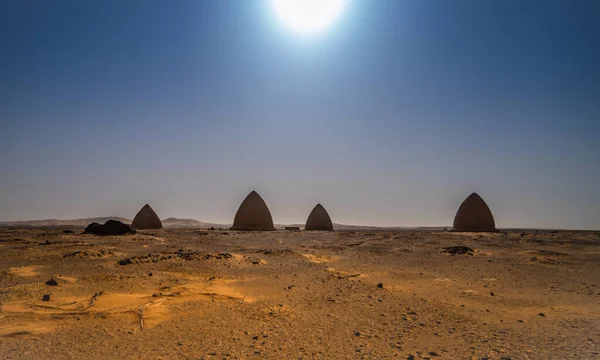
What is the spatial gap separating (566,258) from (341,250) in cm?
657

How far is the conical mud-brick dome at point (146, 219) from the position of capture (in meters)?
30.2

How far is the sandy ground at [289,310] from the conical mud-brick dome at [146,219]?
22122mm

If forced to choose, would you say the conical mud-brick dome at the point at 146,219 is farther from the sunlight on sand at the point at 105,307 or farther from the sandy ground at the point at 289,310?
the sunlight on sand at the point at 105,307

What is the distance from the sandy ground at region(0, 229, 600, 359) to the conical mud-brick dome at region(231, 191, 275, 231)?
64.7ft

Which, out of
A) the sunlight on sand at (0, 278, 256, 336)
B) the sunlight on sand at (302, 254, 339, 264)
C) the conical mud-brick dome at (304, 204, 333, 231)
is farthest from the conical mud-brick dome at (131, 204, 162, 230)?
the sunlight on sand at (0, 278, 256, 336)

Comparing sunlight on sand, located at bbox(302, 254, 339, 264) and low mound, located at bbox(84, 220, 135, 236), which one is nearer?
sunlight on sand, located at bbox(302, 254, 339, 264)

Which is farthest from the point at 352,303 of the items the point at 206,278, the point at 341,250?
the point at 341,250

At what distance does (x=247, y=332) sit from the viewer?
3969 mm

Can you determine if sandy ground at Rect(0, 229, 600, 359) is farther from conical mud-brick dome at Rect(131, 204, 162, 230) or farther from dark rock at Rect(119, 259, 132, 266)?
conical mud-brick dome at Rect(131, 204, 162, 230)

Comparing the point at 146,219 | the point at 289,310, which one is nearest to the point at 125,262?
the point at 289,310

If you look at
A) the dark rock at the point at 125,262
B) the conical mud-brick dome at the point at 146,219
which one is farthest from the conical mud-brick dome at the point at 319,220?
the dark rock at the point at 125,262

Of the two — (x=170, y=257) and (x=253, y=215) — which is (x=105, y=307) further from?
(x=253, y=215)

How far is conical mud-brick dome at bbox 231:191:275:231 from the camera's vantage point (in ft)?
94.1

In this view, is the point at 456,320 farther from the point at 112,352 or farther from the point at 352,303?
the point at 112,352
